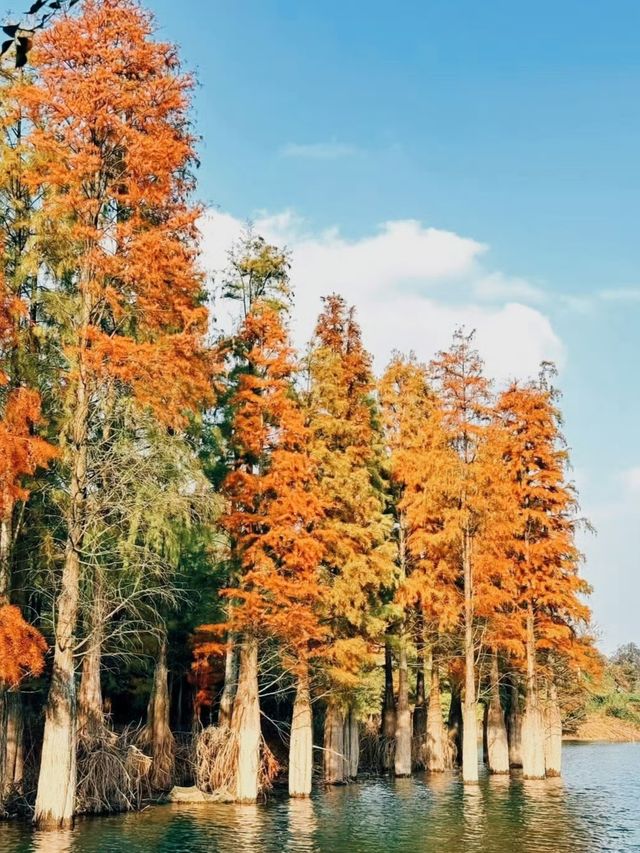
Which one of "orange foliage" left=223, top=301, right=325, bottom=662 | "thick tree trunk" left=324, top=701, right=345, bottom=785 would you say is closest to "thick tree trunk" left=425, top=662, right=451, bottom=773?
"thick tree trunk" left=324, top=701, right=345, bottom=785

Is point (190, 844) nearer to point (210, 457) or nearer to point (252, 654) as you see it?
point (252, 654)

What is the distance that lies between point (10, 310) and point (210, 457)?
416 inches

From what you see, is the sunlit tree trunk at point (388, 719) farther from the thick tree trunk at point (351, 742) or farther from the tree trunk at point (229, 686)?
the tree trunk at point (229, 686)

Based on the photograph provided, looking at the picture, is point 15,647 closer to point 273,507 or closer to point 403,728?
point 273,507

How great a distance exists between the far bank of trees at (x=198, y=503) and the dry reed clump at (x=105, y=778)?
0.20 ft

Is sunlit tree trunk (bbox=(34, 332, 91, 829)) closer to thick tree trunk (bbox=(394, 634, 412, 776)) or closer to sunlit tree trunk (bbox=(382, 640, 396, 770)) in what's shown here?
thick tree trunk (bbox=(394, 634, 412, 776))

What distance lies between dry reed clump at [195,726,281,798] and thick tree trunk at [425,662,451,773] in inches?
552

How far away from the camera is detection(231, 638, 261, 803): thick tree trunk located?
25219mm

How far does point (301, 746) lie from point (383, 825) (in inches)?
240

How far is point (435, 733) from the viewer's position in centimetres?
3975

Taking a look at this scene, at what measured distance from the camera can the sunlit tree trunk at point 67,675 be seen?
18.5 m

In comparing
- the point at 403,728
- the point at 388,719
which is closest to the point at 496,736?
the point at 403,728

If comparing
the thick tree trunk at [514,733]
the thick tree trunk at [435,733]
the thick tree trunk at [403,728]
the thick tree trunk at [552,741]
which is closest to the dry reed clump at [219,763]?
the thick tree trunk at [403,728]

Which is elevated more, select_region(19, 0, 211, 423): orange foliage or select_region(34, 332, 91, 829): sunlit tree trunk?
select_region(19, 0, 211, 423): orange foliage
